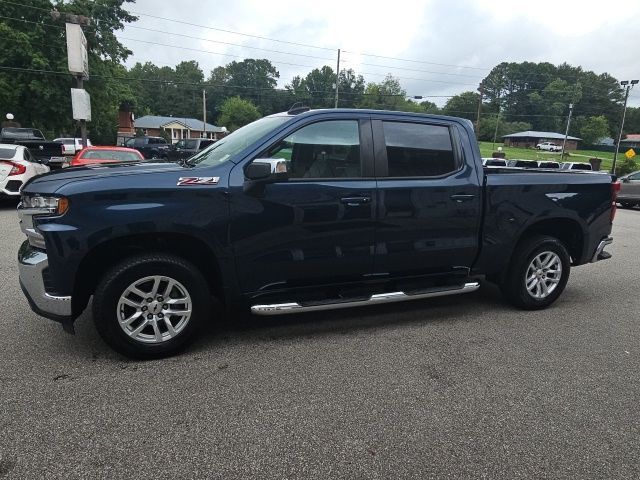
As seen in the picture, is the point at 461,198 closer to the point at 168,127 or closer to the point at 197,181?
the point at 197,181

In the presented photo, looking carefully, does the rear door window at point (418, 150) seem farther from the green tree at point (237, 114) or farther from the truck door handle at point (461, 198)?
the green tree at point (237, 114)

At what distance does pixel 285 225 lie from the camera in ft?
12.1

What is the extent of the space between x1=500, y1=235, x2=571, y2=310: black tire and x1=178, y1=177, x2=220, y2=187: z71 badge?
3181 mm

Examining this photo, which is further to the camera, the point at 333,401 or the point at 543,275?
the point at 543,275

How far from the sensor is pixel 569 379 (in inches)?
137

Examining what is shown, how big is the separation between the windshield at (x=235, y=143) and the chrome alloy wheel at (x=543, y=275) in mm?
3031

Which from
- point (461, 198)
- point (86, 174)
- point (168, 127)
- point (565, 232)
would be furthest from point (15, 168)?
point (168, 127)

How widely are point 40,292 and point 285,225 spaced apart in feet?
5.98

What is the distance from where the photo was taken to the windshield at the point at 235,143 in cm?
388

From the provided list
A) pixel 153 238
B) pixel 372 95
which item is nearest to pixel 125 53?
pixel 153 238

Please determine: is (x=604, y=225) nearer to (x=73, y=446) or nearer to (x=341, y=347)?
(x=341, y=347)

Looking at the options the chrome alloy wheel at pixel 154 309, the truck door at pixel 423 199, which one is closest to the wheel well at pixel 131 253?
the chrome alloy wheel at pixel 154 309

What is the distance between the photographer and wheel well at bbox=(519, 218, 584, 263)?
493 centimetres

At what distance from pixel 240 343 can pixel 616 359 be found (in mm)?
3137
